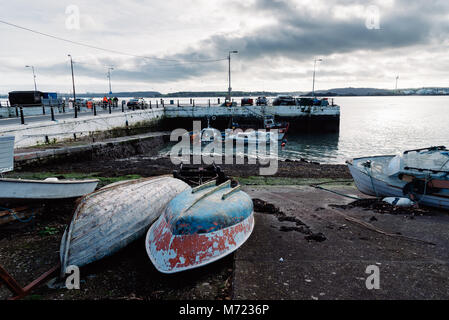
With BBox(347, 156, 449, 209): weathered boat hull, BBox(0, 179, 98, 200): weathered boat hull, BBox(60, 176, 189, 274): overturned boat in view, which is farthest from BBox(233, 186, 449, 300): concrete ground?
BBox(0, 179, 98, 200): weathered boat hull

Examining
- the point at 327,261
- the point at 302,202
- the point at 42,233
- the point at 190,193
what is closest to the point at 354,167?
the point at 302,202

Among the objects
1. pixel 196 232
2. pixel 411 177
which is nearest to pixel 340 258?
pixel 196 232

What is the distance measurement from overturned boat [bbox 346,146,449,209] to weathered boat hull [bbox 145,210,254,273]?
22.9 ft

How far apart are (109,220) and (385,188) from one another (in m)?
9.24

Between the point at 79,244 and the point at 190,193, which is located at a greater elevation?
the point at 190,193

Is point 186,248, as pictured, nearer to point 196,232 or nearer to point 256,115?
point 196,232

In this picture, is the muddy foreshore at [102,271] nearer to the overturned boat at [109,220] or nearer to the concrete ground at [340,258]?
the overturned boat at [109,220]

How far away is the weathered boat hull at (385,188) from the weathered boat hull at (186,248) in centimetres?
698

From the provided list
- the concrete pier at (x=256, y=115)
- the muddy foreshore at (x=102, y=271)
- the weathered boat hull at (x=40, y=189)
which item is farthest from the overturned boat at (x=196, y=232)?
the concrete pier at (x=256, y=115)

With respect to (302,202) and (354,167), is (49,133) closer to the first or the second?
(302,202)

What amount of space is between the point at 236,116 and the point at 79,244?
1620 inches

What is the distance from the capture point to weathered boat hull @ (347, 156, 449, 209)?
8.91m

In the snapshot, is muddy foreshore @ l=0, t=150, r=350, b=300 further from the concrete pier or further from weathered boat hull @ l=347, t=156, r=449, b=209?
the concrete pier
